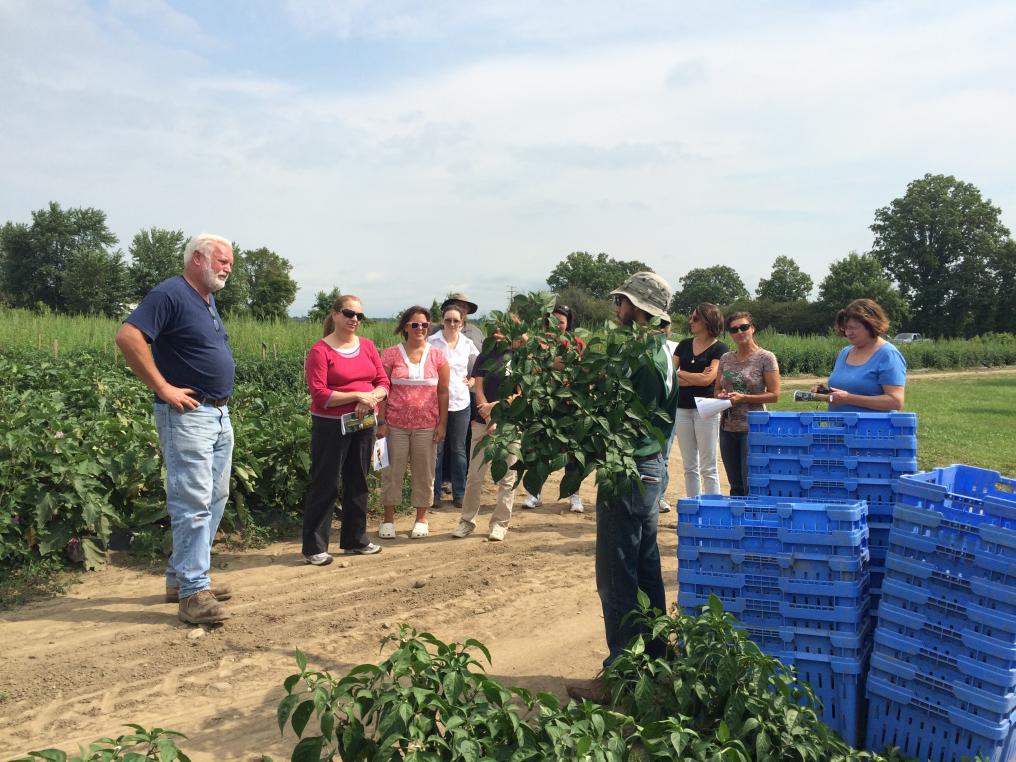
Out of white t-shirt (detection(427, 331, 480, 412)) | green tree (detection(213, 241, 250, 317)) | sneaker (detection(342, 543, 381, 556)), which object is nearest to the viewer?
sneaker (detection(342, 543, 381, 556))

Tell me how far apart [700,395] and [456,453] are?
2.44 metres

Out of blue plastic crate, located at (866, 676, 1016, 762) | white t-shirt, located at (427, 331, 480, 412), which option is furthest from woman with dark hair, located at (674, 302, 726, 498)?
blue plastic crate, located at (866, 676, 1016, 762)

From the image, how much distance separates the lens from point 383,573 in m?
5.39

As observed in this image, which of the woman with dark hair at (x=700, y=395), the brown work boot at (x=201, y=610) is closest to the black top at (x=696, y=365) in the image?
the woman with dark hair at (x=700, y=395)

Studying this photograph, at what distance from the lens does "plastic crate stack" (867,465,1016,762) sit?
9.41ft

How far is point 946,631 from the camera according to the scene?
303cm

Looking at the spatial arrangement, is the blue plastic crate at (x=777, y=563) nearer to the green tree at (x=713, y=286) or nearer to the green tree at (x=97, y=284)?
the green tree at (x=97, y=284)

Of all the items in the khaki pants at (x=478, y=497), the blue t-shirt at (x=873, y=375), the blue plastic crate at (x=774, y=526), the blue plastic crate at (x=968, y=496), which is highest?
the blue t-shirt at (x=873, y=375)

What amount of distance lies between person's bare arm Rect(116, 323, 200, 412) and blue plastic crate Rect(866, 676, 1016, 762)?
3721 millimetres

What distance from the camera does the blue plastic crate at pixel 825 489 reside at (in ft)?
12.3

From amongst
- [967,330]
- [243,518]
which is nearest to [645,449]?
[243,518]

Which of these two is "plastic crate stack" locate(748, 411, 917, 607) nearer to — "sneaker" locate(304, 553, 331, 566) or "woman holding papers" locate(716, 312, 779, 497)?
"woman holding papers" locate(716, 312, 779, 497)

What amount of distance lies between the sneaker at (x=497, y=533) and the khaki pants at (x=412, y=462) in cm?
61

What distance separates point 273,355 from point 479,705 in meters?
12.0
